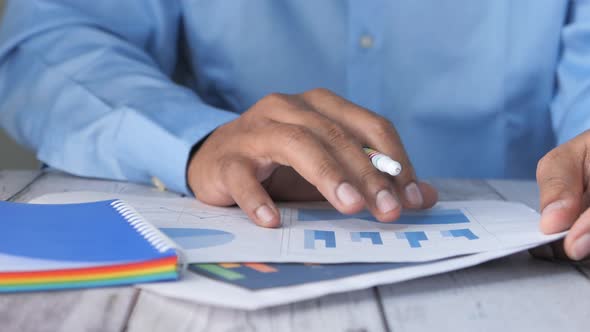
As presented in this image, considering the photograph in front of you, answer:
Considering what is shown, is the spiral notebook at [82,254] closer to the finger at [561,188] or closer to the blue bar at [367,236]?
the blue bar at [367,236]

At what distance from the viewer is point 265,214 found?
657mm

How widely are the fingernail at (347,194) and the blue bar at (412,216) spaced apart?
7 centimetres

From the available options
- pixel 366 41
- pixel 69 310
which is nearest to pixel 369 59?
pixel 366 41

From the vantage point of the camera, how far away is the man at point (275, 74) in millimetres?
962

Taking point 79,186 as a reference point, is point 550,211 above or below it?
above

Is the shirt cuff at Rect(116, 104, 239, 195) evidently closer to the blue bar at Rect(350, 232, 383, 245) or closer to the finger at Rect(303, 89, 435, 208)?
the finger at Rect(303, 89, 435, 208)

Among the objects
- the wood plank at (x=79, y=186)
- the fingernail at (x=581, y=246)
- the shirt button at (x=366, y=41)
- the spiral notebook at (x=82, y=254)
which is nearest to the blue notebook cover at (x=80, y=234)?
the spiral notebook at (x=82, y=254)

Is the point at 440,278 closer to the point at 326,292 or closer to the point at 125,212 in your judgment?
the point at 326,292

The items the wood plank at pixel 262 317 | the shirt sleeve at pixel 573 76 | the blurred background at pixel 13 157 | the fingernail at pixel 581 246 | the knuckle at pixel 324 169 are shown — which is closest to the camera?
the wood plank at pixel 262 317

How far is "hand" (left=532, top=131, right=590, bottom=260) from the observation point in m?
0.55

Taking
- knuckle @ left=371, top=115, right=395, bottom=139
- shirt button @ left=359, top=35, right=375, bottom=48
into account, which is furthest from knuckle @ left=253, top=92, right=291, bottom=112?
shirt button @ left=359, top=35, right=375, bottom=48

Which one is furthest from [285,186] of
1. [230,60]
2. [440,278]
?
[230,60]

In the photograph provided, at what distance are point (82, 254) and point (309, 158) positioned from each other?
0.25m

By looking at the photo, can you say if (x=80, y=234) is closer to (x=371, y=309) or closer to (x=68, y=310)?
(x=68, y=310)
